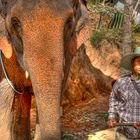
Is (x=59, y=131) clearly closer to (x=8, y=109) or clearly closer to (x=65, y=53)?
(x=65, y=53)

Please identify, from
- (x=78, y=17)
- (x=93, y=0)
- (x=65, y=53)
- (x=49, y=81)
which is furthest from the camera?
(x=93, y=0)

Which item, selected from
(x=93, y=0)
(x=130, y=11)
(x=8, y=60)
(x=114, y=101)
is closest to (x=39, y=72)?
(x=8, y=60)

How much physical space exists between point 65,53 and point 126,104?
3.74 ft

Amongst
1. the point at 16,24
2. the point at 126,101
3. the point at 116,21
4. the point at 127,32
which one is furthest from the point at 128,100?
the point at 116,21

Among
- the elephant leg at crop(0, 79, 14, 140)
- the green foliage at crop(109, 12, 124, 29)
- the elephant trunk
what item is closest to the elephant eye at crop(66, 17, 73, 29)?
the elephant trunk

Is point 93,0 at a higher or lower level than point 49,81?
higher

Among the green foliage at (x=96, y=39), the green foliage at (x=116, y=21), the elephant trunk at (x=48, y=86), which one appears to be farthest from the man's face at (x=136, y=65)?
the green foliage at (x=116, y=21)

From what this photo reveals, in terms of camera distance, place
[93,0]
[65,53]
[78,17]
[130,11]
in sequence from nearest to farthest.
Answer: [65,53]
[78,17]
[130,11]
[93,0]

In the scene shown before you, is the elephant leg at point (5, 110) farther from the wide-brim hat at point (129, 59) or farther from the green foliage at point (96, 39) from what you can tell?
the green foliage at point (96, 39)

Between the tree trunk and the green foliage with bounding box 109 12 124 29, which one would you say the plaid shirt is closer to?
the tree trunk

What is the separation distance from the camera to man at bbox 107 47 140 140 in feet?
15.2

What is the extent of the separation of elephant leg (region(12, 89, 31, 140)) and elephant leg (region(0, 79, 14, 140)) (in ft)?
0.18

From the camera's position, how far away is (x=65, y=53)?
12.6ft

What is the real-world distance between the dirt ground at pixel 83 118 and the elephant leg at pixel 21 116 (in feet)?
5.57
